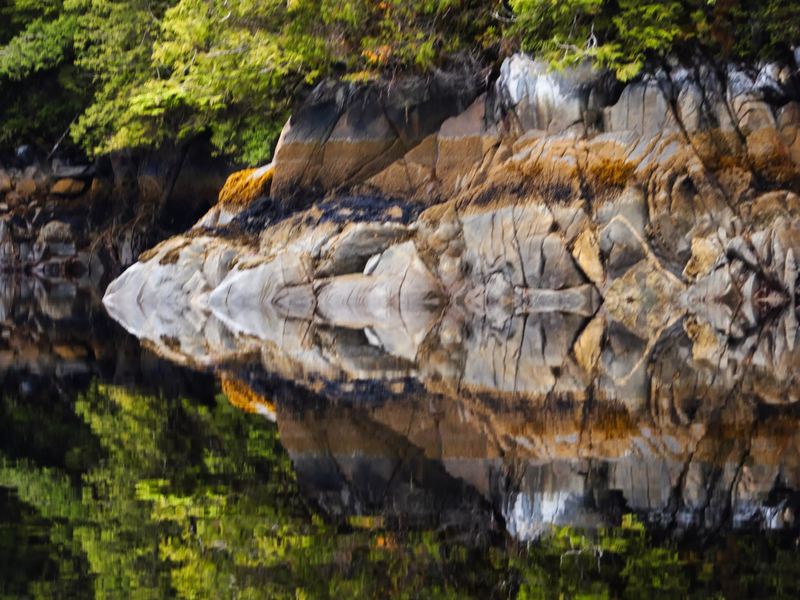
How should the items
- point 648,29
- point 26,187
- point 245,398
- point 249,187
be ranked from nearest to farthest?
1. point 245,398
2. point 648,29
3. point 249,187
4. point 26,187

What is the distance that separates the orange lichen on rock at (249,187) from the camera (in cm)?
1909

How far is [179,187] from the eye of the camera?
28.6 metres

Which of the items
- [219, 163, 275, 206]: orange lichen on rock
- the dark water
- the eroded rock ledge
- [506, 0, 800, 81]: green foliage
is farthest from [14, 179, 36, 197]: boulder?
the dark water

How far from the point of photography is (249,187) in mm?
19297

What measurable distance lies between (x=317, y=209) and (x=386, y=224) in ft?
6.35

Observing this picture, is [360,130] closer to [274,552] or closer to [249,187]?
[249,187]

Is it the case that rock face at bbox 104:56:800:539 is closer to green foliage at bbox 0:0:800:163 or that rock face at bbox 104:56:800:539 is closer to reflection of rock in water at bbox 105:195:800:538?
reflection of rock in water at bbox 105:195:800:538

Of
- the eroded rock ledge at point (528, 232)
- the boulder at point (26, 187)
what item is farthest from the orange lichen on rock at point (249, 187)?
the boulder at point (26, 187)

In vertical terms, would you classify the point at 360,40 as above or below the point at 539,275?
above

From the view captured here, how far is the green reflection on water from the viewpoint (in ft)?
10.0

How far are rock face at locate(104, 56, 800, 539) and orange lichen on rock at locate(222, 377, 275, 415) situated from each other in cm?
15

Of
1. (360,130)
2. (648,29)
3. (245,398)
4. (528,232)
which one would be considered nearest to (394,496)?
(245,398)

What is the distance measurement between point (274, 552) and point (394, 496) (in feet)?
2.64

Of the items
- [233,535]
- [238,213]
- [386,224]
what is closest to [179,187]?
[238,213]
